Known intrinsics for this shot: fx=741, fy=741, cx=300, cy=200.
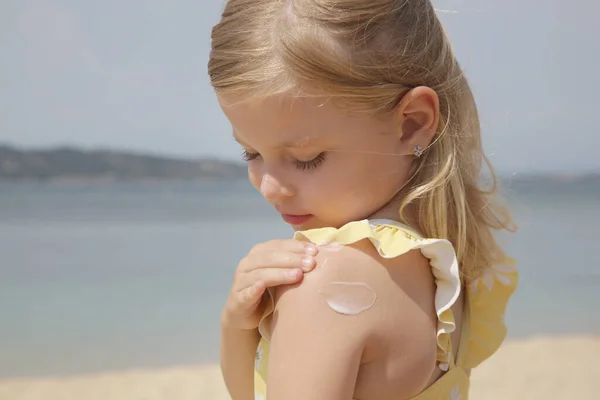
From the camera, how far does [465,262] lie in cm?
145

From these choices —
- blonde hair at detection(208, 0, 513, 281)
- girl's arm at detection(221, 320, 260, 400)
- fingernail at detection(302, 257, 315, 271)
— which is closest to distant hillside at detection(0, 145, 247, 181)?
girl's arm at detection(221, 320, 260, 400)

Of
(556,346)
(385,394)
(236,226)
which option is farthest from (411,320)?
(236,226)

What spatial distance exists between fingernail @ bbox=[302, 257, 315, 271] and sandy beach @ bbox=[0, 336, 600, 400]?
432 centimetres

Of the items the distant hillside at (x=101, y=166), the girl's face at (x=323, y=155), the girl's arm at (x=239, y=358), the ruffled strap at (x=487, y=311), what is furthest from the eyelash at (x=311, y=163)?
the distant hillside at (x=101, y=166)

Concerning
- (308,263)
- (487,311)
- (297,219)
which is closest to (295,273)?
(308,263)

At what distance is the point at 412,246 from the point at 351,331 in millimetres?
176

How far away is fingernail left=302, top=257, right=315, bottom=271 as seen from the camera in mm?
1122

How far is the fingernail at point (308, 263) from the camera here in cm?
112

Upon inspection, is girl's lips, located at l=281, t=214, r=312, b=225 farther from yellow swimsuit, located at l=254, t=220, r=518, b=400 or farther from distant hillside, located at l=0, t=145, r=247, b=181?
distant hillside, located at l=0, t=145, r=247, b=181

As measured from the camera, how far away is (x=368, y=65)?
4.01 feet

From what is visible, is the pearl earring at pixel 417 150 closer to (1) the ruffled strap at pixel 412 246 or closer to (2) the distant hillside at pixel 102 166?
(1) the ruffled strap at pixel 412 246

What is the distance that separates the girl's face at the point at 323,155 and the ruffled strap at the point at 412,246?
0.20 feet

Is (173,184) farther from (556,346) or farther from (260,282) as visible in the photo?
(260,282)

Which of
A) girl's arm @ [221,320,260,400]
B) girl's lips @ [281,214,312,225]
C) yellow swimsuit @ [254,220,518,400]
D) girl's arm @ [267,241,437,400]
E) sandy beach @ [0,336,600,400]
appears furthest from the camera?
sandy beach @ [0,336,600,400]
